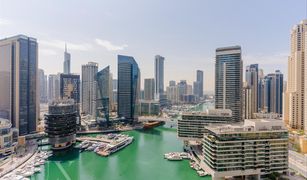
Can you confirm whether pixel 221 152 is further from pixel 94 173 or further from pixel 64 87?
pixel 64 87

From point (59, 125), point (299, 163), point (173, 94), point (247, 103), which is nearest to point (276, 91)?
point (247, 103)

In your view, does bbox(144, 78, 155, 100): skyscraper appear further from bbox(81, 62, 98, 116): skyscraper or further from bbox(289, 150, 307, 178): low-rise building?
bbox(289, 150, 307, 178): low-rise building

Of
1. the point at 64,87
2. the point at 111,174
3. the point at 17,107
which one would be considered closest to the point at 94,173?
the point at 111,174

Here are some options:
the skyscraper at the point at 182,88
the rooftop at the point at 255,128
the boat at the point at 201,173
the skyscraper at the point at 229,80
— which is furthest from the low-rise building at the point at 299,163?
the skyscraper at the point at 182,88

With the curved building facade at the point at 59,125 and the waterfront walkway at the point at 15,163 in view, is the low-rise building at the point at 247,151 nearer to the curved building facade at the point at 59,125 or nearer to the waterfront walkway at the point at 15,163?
the waterfront walkway at the point at 15,163

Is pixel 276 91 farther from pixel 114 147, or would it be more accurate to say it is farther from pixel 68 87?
pixel 68 87

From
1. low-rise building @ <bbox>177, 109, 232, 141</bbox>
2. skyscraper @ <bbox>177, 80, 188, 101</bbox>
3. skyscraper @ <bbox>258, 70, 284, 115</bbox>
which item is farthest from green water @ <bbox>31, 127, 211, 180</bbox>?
skyscraper @ <bbox>177, 80, 188, 101</bbox>
